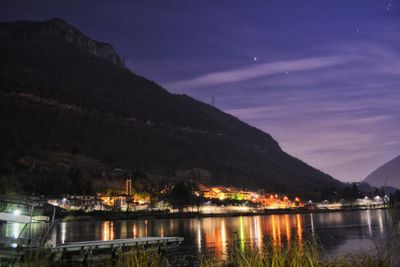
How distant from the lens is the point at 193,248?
5400 cm

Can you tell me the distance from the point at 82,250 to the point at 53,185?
159 m

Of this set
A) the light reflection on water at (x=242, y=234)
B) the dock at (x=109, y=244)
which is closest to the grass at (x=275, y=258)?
the light reflection on water at (x=242, y=234)

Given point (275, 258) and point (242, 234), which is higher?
point (275, 258)

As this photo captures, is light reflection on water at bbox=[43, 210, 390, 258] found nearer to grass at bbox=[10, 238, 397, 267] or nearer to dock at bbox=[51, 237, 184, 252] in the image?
dock at bbox=[51, 237, 184, 252]

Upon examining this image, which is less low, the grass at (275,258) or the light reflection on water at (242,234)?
the grass at (275,258)

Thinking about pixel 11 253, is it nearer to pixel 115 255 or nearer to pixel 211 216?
pixel 115 255

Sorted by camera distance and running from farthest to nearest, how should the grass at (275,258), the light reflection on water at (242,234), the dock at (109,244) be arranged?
the light reflection on water at (242,234), the dock at (109,244), the grass at (275,258)

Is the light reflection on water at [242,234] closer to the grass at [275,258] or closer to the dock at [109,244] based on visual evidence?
the dock at [109,244]

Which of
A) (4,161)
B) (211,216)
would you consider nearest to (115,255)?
(211,216)

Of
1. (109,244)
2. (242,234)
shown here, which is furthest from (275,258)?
(242,234)

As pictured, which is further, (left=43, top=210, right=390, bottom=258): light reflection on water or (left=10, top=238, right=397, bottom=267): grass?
(left=43, top=210, right=390, bottom=258): light reflection on water

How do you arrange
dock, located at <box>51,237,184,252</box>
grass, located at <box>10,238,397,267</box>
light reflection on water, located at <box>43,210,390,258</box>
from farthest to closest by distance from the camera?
1. light reflection on water, located at <box>43,210,390,258</box>
2. dock, located at <box>51,237,184,252</box>
3. grass, located at <box>10,238,397,267</box>

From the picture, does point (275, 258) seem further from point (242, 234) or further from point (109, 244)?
point (242, 234)

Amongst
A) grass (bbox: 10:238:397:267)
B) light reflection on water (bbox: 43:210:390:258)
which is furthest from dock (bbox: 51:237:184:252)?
grass (bbox: 10:238:397:267)
